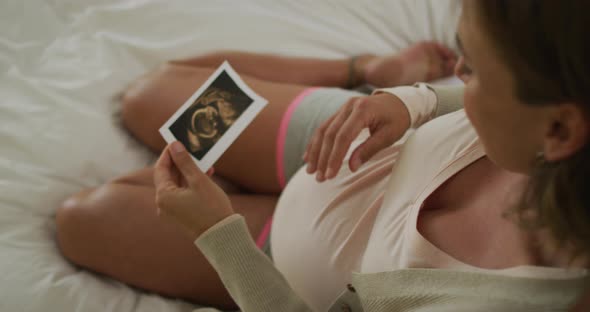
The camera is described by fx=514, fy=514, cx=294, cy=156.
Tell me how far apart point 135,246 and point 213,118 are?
0.27 metres

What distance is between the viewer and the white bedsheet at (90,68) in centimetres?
92

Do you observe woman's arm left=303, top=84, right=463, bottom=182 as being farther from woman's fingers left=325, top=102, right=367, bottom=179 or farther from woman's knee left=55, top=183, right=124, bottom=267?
woman's knee left=55, top=183, right=124, bottom=267

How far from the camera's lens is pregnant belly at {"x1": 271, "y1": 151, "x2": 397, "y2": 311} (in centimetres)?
83

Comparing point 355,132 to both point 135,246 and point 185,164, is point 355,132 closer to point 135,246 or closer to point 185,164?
point 185,164

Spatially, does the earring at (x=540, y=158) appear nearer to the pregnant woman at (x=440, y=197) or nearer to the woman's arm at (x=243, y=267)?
the pregnant woman at (x=440, y=197)

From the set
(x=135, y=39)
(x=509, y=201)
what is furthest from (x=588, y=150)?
(x=135, y=39)

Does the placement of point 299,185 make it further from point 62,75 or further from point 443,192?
point 62,75

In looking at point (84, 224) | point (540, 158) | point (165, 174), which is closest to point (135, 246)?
point (84, 224)

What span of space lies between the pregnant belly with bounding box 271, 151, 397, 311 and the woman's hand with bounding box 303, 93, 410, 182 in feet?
0.23

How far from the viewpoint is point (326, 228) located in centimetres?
85

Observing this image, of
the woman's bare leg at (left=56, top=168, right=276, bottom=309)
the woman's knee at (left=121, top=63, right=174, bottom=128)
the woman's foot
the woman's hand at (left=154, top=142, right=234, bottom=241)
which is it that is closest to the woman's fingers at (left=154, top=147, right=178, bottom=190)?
the woman's hand at (left=154, top=142, right=234, bottom=241)

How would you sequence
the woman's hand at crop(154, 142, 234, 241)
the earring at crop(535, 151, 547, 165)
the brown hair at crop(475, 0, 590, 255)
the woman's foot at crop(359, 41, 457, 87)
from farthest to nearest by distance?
the woman's foot at crop(359, 41, 457, 87)
the woman's hand at crop(154, 142, 234, 241)
the earring at crop(535, 151, 547, 165)
the brown hair at crop(475, 0, 590, 255)

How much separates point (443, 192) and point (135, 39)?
2.78 feet

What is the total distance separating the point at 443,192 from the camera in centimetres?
76
